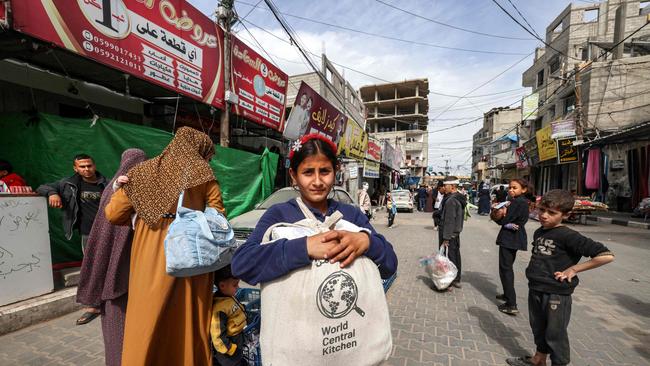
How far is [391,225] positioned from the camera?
12.1 m

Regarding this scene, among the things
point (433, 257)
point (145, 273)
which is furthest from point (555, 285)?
point (145, 273)

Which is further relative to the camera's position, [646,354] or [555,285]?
[646,354]

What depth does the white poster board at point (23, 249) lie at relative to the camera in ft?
10.0

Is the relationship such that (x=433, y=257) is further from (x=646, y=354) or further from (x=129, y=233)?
(x=129, y=233)

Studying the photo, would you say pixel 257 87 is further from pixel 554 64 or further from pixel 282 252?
pixel 554 64

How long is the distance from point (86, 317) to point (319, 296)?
3856 mm

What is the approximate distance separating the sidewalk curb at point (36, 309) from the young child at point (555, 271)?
5141 mm

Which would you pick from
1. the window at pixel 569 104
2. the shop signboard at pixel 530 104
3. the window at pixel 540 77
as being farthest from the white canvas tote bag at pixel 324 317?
the window at pixel 540 77

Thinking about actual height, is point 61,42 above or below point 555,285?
above

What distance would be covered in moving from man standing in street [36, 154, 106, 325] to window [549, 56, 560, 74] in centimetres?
2989

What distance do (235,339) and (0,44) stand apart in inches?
201

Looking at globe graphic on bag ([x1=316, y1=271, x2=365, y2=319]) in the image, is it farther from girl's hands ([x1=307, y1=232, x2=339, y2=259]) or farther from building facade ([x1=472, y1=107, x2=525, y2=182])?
building facade ([x1=472, y1=107, x2=525, y2=182])

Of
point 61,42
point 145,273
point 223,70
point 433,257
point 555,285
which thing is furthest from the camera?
point 223,70

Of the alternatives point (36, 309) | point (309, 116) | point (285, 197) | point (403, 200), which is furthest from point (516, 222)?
point (403, 200)
